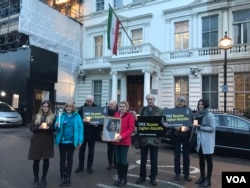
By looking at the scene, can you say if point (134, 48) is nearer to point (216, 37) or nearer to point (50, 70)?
point (216, 37)

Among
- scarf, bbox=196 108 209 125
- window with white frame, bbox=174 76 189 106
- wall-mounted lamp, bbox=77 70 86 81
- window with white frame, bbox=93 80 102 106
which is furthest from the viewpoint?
wall-mounted lamp, bbox=77 70 86 81

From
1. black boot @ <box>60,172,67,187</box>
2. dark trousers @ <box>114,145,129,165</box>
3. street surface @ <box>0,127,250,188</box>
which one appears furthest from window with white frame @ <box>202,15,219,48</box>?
black boot @ <box>60,172,67,187</box>

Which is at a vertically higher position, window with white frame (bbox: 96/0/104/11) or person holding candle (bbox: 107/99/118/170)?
window with white frame (bbox: 96/0/104/11)

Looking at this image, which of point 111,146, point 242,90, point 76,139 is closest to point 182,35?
point 242,90

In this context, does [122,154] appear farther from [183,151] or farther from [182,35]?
[182,35]

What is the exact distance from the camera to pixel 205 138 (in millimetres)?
5988

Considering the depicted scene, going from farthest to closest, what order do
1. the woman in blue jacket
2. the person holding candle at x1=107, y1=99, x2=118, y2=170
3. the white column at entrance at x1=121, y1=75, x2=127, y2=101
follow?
the white column at entrance at x1=121, y1=75, x2=127, y2=101 < the person holding candle at x1=107, y1=99, x2=118, y2=170 < the woman in blue jacket

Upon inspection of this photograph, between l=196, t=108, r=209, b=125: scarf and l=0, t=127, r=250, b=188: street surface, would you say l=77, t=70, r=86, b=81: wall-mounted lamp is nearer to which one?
l=0, t=127, r=250, b=188: street surface

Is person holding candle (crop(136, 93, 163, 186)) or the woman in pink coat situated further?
person holding candle (crop(136, 93, 163, 186))

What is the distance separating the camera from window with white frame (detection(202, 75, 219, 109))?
1920 centimetres

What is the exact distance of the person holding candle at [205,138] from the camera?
234 inches

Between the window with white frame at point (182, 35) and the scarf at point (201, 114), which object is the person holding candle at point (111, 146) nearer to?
the scarf at point (201, 114)

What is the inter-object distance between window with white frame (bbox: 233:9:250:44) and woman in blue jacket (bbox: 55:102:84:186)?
15868 mm

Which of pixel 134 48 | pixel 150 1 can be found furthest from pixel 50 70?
pixel 150 1
